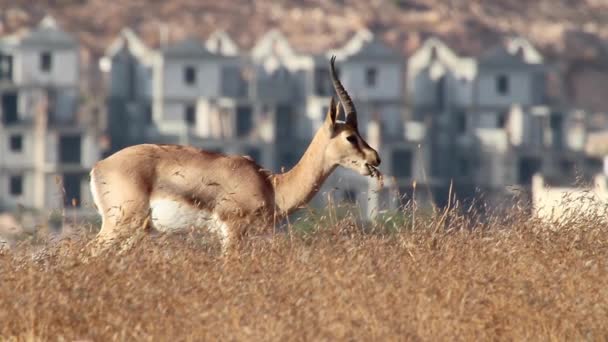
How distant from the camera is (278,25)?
173m

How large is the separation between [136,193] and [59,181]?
108 inches

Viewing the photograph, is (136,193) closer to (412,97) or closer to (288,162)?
(288,162)

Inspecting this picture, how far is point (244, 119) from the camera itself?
446 feet

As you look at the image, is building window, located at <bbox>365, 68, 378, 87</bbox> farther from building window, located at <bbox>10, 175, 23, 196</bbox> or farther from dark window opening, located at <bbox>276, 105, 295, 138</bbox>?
building window, located at <bbox>10, 175, 23, 196</bbox>

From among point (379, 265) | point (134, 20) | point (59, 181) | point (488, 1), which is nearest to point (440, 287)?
point (379, 265)

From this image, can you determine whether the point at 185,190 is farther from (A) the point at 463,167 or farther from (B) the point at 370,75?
(A) the point at 463,167

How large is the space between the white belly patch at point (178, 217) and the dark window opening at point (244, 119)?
118183 mm

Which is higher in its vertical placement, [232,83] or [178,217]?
[178,217]

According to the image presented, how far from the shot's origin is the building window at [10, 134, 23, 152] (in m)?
125

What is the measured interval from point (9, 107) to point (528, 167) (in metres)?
43.6

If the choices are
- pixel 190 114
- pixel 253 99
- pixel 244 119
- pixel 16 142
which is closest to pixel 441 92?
pixel 253 99

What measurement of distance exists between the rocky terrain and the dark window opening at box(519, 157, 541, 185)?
2597 cm

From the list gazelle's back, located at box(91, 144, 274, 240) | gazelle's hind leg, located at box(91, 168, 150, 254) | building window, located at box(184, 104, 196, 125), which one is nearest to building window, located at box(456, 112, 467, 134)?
building window, located at box(184, 104, 196, 125)

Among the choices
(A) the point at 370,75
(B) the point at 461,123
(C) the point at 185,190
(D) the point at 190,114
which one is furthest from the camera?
(B) the point at 461,123
